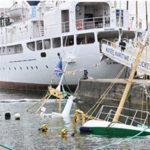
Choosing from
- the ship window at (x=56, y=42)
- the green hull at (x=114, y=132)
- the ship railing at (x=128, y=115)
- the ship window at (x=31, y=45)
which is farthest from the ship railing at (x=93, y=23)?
the green hull at (x=114, y=132)

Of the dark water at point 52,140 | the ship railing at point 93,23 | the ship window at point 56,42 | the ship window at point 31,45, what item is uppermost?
the ship railing at point 93,23

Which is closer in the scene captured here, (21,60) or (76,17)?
(76,17)

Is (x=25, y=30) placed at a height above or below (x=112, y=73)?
above

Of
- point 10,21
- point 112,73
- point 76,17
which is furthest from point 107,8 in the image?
point 10,21

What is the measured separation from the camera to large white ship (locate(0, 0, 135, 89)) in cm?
4809

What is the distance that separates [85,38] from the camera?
49.0 metres

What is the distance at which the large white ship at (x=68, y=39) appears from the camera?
48.1 metres

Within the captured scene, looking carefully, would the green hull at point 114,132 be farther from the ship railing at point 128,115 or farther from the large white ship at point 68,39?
the large white ship at point 68,39

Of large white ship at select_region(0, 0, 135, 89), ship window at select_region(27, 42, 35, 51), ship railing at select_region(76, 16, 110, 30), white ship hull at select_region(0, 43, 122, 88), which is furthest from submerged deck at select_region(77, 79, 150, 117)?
ship window at select_region(27, 42, 35, 51)

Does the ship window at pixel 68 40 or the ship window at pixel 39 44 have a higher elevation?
the ship window at pixel 68 40

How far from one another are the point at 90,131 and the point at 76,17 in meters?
27.4

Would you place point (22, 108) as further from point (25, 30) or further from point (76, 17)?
point (25, 30)

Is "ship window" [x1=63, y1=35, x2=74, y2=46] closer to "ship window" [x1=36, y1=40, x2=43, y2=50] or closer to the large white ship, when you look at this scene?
the large white ship

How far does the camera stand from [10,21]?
212 ft
